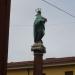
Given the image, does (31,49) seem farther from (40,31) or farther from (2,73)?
(2,73)

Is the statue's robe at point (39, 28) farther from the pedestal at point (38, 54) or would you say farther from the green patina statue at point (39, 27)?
the pedestal at point (38, 54)

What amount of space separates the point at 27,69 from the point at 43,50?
10240mm

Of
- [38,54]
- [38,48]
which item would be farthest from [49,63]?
[38,48]

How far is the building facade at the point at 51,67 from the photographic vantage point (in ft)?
116

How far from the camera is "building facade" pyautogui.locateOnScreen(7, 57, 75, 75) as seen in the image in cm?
3547

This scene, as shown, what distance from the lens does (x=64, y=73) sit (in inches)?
1410

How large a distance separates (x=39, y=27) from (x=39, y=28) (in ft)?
0.38

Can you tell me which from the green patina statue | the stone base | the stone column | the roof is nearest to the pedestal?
the stone base

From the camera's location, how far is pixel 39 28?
2902 centimetres

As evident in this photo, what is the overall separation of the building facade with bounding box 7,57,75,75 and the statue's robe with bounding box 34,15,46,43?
682 cm

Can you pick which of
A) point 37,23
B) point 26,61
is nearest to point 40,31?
point 37,23

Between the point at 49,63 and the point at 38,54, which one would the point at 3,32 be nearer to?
the point at 38,54

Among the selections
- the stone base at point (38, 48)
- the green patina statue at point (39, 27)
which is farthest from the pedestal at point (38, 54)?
the green patina statue at point (39, 27)

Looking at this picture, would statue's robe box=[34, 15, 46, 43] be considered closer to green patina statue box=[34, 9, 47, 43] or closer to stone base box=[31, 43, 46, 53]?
green patina statue box=[34, 9, 47, 43]
